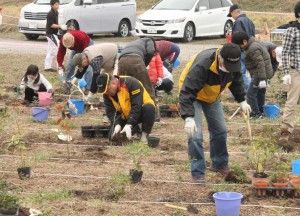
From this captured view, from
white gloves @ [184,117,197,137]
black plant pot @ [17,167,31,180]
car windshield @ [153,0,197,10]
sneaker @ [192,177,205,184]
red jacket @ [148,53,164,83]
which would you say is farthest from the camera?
car windshield @ [153,0,197,10]

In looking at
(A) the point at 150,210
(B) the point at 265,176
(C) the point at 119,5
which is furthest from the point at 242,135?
(C) the point at 119,5

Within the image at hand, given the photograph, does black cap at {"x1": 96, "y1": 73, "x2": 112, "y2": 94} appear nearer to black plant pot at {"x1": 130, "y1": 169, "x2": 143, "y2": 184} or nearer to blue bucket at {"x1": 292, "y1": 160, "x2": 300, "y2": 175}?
black plant pot at {"x1": 130, "y1": 169, "x2": 143, "y2": 184}

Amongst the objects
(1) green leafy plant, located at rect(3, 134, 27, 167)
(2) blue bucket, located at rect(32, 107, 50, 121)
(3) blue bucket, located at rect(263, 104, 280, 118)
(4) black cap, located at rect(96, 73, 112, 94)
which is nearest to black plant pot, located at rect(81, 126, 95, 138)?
(1) green leafy plant, located at rect(3, 134, 27, 167)

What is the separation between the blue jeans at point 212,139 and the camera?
6844 millimetres

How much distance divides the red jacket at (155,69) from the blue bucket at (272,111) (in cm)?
163

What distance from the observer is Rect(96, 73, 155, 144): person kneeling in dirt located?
328 inches

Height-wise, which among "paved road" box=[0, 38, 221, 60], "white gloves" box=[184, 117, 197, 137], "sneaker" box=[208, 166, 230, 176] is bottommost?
"paved road" box=[0, 38, 221, 60]

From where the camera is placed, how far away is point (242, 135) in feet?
31.2

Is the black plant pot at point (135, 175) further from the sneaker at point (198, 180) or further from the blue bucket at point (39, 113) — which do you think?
the blue bucket at point (39, 113)

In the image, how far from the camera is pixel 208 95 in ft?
22.4

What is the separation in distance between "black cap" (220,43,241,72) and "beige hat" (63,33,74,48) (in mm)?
5339

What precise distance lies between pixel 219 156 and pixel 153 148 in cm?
149

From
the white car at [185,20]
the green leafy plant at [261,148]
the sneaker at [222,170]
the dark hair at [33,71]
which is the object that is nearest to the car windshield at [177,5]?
the white car at [185,20]

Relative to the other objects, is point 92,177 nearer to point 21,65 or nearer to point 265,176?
point 265,176
